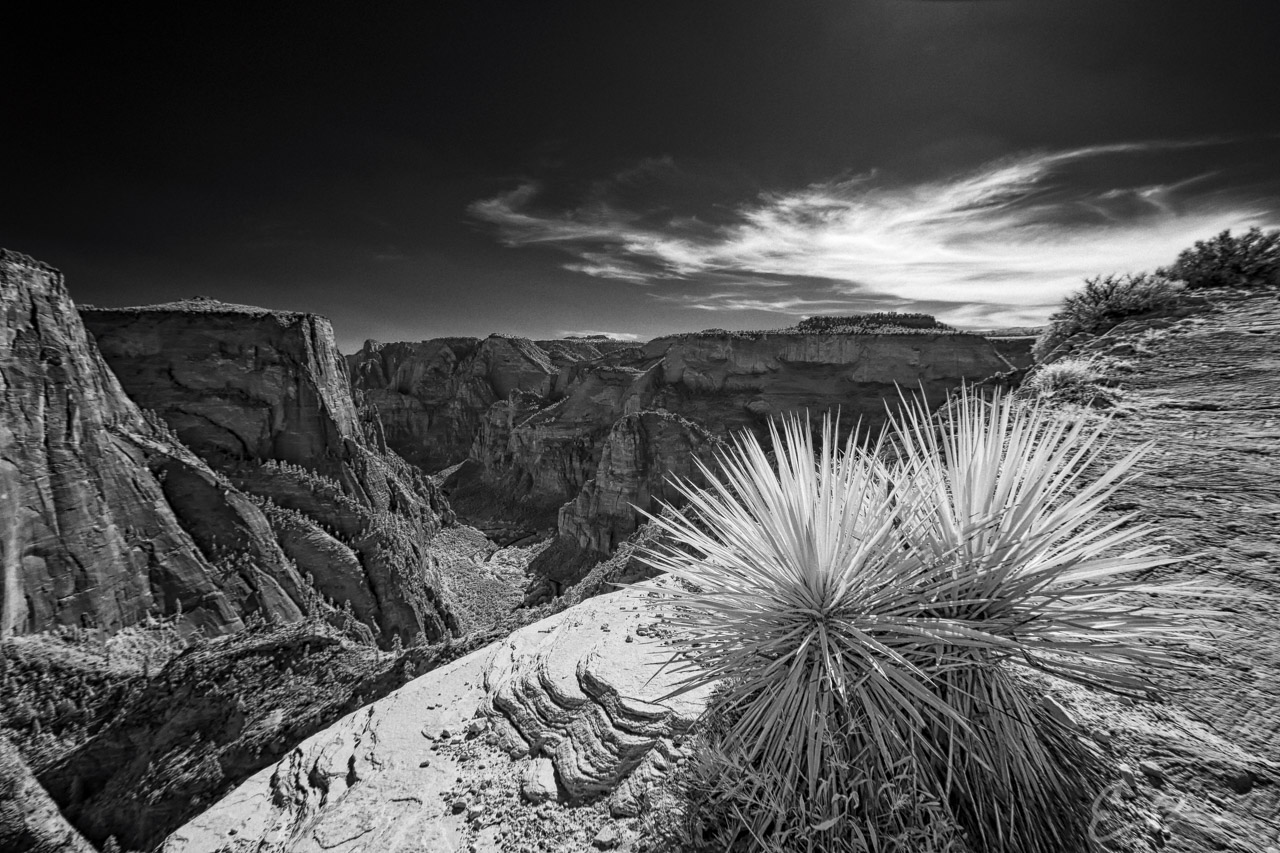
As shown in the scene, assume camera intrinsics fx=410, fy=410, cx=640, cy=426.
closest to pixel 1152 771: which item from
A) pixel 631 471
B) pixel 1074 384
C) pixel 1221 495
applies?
pixel 1221 495

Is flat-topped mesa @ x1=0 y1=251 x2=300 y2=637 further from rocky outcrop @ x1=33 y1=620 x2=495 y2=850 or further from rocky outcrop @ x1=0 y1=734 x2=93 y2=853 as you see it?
rocky outcrop @ x1=33 y1=620 x2=495 y2=850

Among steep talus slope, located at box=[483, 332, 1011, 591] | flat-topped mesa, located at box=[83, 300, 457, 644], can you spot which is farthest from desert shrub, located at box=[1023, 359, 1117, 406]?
flat-topped mesa, located at box=[83, 300, 457, 644]

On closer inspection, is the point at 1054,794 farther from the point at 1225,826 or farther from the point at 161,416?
the point at 161,416

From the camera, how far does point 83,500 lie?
13156mm

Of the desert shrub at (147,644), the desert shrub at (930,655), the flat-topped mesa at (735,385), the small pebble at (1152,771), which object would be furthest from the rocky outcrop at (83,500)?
the flat-topped mesa at (735,385)

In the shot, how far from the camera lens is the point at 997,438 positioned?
5.85 feet

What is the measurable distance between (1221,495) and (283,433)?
29.9 m

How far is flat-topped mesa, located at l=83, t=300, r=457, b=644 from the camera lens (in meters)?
19.3

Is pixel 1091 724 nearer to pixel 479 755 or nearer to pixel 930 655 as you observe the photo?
pixel 930 655

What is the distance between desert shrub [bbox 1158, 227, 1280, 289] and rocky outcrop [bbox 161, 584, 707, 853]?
5.50 m

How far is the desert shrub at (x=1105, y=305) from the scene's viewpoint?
139 inches

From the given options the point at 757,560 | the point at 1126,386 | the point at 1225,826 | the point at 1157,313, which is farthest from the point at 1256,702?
the point at 1157,313

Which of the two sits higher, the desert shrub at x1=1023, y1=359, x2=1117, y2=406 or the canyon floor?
the desert shrub at x1=1023, y1=359, x2=1117, y2=406

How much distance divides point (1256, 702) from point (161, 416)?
30.4 metres
